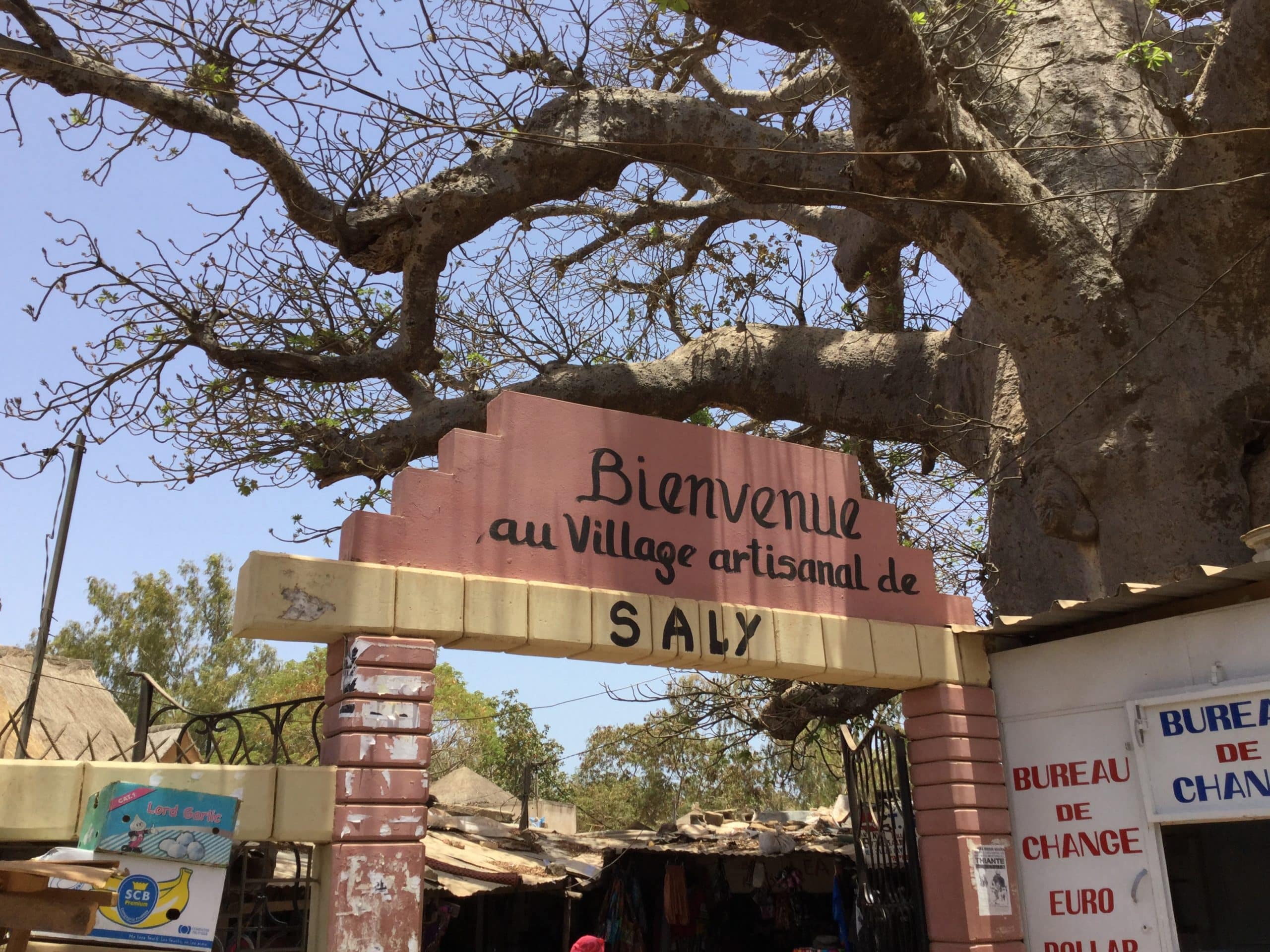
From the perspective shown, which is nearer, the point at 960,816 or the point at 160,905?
the point at 160,905

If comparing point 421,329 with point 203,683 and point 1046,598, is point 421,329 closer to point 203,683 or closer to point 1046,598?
point 1046,598

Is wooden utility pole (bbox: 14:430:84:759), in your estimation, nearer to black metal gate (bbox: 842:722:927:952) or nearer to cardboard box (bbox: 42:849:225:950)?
cardboard box (bbox: 42:849:225:950)

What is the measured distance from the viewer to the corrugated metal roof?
5.11 meters

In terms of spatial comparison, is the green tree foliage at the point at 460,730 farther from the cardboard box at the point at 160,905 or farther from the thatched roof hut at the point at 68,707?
the cardboard box at the point at 160,905

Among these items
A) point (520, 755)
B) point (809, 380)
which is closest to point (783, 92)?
point (809, 380)

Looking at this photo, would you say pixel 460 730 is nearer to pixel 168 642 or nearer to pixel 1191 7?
pixel 168 642

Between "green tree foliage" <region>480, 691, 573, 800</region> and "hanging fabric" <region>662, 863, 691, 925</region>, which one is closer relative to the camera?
"hanging fabric" <region>662, 863, 691, 925</region>

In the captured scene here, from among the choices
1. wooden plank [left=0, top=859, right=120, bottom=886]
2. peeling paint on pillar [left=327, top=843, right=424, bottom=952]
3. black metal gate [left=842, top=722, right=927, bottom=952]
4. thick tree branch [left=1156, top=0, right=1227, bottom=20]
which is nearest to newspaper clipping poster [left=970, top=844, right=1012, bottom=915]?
black metal gate [left=842, top=722, right=927, bottom=952]

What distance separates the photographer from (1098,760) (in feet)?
18.9

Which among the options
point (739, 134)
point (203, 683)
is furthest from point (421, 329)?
point (203, 683)

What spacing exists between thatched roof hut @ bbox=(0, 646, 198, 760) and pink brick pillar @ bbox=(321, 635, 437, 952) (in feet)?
16.3

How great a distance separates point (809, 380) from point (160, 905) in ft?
20.3

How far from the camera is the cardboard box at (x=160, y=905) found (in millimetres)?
3969

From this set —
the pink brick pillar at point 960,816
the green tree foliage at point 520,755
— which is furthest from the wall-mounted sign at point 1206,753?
the green tree foliage at point 520,755
